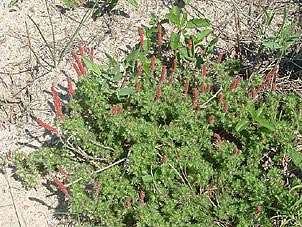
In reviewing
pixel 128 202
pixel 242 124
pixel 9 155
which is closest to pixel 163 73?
pixel 242 124

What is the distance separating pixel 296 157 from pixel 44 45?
185 cm

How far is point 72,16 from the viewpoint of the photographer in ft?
11.9

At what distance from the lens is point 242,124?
275cm

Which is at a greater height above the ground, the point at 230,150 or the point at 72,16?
the point at 72,16

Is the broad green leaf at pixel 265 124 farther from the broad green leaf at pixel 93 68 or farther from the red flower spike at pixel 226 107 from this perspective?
the broad green leaf at pixel 93 68

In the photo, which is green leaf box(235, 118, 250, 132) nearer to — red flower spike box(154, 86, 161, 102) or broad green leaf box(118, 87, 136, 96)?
red flower spike box(154, 86, 161, 102)

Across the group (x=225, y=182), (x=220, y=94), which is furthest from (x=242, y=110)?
(x=225, y=182)

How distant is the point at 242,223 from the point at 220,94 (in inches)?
29.1

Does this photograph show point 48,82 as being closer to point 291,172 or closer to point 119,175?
point 119,175

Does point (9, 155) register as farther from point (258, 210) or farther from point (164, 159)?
point (258, 210)

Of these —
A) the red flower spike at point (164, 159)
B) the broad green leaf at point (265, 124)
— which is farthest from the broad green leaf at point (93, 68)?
the broad green leaf at point (265, 124)

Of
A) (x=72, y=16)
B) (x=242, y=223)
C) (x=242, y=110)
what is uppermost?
(x=72, y=16)

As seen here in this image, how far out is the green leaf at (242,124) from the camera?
273cm

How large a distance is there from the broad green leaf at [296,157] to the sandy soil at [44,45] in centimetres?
96
